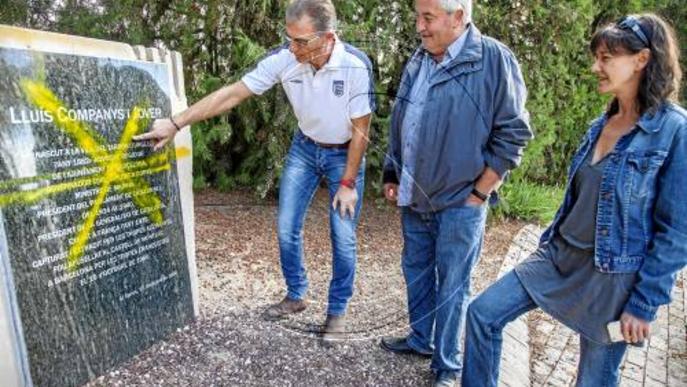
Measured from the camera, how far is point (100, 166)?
2828mm

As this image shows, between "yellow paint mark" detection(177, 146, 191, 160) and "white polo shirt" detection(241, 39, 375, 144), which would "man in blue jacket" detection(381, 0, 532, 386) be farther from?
"yellow paint mark" detection(177, 146, 191, 160)

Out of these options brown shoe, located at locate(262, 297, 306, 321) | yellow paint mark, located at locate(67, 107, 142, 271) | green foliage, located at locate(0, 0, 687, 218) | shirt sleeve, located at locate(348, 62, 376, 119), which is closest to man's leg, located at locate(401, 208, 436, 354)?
shirt sleeve, located at locate(348, 62, 376, 119)

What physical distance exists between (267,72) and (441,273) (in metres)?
1.44

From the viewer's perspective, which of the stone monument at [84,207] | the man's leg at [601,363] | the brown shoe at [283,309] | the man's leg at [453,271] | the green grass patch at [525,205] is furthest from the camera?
the green grass patch at [525,205]

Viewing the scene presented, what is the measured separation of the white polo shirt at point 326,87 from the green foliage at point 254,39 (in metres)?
1.36

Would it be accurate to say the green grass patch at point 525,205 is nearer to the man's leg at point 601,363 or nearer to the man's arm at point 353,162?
the man's arm at point 353,162

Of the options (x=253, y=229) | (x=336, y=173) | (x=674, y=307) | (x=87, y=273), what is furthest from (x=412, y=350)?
(x=674, y=307)

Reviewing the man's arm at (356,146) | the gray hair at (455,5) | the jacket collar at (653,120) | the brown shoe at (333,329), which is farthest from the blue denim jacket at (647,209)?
the brown shoe at (333,329)

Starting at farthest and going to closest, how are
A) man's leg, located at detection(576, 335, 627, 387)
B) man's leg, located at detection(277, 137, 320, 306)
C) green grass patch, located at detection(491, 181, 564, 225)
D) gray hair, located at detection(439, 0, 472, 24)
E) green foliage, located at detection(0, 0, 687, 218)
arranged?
green grass patch, located at detection(491, 181, 564, 225), green foliage, located at detection(0, 0, 687, 218), man's leg, located at detection(277, 137, 320, 306), gray hair, located at detection(439, 0, 472, 24), man's leg, located at detection(576, 335, 627, 387)

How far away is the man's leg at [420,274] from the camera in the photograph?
314 centimetres

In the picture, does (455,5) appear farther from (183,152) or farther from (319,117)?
(183,152)

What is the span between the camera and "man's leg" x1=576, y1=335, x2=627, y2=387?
232 centimetres

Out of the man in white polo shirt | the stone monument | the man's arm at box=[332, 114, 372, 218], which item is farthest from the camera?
the man's arm at box=[332, 114, 372, 218]

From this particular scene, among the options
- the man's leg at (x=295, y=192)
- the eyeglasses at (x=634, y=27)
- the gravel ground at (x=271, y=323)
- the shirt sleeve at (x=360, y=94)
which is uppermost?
the eyeglasses at (x=634, y=27)
